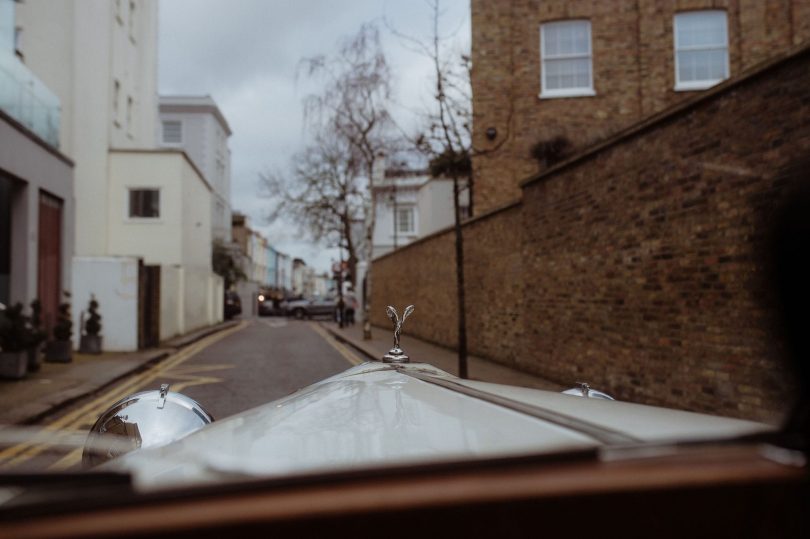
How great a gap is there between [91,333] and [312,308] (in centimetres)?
2955

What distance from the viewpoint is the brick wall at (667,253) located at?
17.8ft

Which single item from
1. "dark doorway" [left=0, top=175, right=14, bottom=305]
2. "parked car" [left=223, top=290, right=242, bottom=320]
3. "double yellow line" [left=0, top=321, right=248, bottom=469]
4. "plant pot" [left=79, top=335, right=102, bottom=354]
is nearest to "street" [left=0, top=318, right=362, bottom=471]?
"double yellow line" [left=0, top=321, right=248, bottom=469]

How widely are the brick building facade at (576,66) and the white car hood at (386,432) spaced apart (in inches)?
599

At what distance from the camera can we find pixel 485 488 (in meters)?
0.86

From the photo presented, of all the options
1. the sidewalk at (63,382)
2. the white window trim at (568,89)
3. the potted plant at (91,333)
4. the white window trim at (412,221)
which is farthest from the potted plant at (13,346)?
the white window trim at (412,221)

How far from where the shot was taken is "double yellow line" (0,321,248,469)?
4.33 metres

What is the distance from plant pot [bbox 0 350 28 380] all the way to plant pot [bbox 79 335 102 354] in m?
4.83

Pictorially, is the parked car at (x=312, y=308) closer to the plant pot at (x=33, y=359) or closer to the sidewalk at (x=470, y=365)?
the sidewalk at (x=470, y=365)

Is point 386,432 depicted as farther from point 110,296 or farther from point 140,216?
point 140,216

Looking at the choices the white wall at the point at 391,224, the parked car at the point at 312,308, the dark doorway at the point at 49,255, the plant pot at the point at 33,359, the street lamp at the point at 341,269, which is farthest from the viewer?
the parked car at the point at 312,308

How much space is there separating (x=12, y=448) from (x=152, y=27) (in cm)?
2536

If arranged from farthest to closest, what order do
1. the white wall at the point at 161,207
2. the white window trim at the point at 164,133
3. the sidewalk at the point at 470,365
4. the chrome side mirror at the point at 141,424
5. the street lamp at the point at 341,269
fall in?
the white window trim at the point at 164,133
the street lamp at the point at 341,269
the white wall at the point at 161,207
the sidewalk at the point at 470,365
the chrome side mirror at the point at 141,424

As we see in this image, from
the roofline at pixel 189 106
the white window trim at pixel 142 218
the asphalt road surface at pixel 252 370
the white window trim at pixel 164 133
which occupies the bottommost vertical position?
the asphalt road surface at pixel 252 370

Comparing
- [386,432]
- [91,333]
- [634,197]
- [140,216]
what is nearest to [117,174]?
[140,216]
